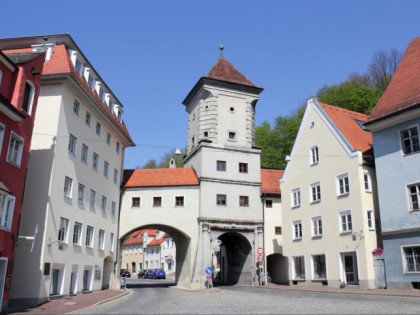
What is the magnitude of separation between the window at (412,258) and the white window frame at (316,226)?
8.17 m

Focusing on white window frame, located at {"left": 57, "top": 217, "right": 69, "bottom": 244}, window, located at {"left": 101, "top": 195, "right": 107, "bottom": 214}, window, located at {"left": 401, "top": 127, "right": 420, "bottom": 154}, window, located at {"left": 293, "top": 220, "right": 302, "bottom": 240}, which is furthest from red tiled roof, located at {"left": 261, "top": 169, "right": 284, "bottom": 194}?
white window frame, located at {"left": 57, "top": 217, "right": 69, "bottom": 244}

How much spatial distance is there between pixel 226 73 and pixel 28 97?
26168 mm

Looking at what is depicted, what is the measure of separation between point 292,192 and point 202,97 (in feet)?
43.3

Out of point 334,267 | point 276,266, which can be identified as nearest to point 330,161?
point 334,267

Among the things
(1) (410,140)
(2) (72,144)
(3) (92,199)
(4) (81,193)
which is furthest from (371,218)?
(2) (72,144)

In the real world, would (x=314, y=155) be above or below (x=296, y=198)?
above

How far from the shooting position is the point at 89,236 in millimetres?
31375

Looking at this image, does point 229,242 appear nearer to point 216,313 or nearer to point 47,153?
point 47,153

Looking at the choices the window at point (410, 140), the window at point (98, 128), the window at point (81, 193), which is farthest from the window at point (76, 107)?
the window at point (410, 140)

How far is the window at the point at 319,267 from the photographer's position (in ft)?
108

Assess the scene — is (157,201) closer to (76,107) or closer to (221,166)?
(221,166)

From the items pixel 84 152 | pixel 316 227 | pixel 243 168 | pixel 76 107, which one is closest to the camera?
pixel 76 107

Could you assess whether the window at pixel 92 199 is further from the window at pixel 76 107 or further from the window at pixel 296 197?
the window at pixel 296 197

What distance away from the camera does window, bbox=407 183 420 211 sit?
25891 mm
